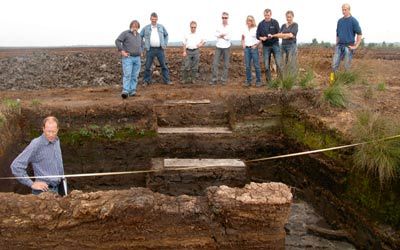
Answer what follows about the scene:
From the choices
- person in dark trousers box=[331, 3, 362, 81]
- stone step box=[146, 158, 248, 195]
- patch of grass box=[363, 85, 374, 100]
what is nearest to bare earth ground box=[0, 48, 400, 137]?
patch of grass box=[363, 85, 374, 100]

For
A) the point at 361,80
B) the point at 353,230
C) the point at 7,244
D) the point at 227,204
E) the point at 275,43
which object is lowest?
the point at 353,230

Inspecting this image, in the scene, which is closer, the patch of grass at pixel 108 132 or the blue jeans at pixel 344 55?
the patch of grass at pixel 108 132

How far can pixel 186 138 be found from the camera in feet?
26.6

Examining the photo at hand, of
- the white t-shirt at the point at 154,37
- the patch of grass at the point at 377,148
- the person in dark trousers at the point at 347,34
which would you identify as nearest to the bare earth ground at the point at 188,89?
the person in dark trousers at the point at 347,34

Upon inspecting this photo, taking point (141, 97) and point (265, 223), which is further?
point (141, 97)

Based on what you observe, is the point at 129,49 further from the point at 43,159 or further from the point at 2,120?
the point at 43,159

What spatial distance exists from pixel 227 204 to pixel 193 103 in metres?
4.71

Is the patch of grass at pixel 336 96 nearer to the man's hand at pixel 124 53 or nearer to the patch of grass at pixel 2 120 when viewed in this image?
the man's hand at pixel 124 53

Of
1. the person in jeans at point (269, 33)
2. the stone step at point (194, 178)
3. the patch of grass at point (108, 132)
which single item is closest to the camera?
the stone step at point (194, 178)

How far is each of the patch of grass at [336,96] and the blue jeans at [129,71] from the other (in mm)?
4157

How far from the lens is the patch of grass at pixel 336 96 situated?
25.2 feet

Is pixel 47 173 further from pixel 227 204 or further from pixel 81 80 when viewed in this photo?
pixel 81 80

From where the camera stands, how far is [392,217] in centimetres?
524

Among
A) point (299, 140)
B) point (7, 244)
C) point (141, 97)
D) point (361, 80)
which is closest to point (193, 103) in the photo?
point (141, 97)
